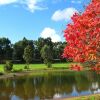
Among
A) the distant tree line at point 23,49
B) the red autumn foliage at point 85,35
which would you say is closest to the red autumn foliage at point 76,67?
the red autumn foliage at point 85,35

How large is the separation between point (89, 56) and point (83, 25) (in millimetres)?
2043

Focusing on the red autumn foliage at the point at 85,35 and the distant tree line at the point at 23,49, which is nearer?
the red autumn foliage at the point at 85,35

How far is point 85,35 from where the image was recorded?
21344 mm

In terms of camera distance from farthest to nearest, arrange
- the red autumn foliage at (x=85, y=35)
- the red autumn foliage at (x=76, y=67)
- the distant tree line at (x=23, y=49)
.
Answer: the distant tree line at (x=23, y=49) → the red autumn foliage at (x=76, y=67) → the red autumn foliage at (x=85, y=35)

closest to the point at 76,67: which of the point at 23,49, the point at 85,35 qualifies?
the point at 85,35

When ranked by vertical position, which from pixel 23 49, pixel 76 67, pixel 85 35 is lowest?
pixel 76 67

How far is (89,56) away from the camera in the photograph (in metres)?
21.0

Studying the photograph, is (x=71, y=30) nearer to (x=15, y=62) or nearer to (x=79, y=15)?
(x=79, y=15)

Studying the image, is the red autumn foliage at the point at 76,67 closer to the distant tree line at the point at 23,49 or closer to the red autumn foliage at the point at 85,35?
the red autumn foliage at the point at 85,35

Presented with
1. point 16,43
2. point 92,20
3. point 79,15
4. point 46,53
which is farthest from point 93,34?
point 16,43

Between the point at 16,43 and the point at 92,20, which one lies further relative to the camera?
the point at 16,43

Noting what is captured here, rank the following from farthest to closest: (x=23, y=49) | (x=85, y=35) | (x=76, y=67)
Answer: (x=23, y=49), (x=76, y=67), (x=85, y=35)

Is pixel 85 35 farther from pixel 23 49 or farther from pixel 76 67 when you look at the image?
Result: pixel 23 49

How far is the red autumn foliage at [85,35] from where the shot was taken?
20.4 metres
